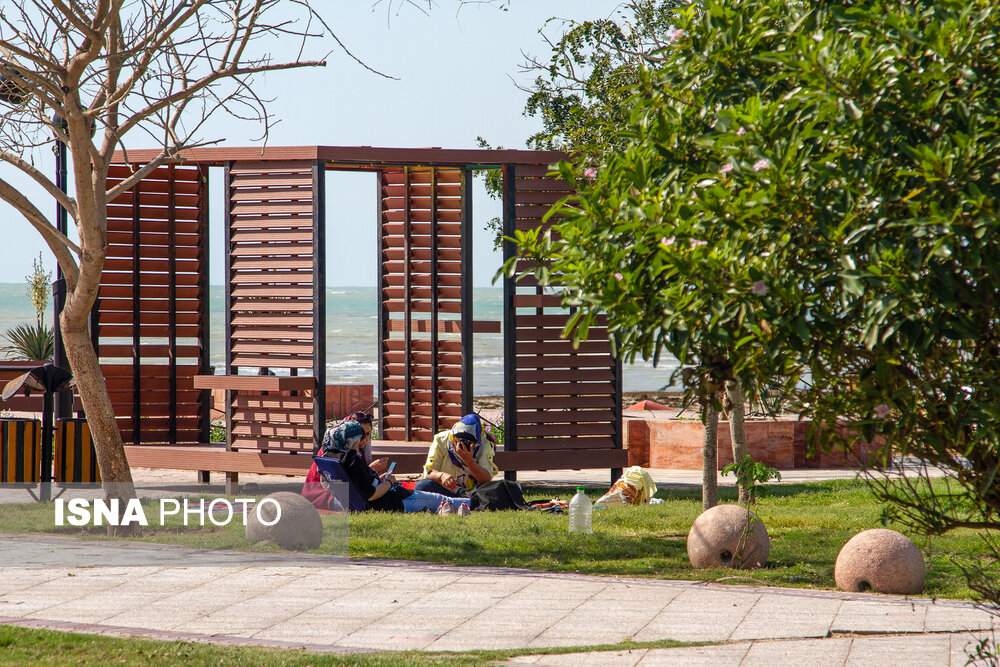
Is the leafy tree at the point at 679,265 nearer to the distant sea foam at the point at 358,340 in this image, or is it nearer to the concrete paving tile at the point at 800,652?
the concrete paving tile at the point at 800,652

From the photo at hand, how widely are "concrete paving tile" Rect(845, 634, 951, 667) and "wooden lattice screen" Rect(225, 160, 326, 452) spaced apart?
7271 millimetres

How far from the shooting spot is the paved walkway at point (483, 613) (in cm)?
570

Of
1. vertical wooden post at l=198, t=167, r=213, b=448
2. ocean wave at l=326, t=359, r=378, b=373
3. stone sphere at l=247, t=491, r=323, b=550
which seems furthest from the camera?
ocean wave at l=326, t=359, r=378, b=373

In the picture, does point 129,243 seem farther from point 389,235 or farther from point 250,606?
point 250,606

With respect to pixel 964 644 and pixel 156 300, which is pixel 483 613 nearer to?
pixel 964 644

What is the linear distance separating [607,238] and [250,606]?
4.33 metres

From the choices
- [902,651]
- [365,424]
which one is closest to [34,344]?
[365,424]

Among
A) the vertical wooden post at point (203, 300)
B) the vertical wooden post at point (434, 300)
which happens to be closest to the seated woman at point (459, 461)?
the vertical wooden post at point (434, 300)

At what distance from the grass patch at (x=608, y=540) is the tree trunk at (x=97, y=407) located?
514 millimetres

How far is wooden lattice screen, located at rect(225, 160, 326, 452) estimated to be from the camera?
11.9m

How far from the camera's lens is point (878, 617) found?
635 centimetres

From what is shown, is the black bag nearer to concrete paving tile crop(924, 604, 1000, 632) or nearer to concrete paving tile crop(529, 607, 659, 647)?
concrete paving tile crop(529, 607, 659, 647)

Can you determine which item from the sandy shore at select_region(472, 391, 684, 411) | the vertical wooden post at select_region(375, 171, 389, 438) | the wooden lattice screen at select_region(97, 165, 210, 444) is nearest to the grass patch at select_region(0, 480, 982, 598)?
the wooden lattice screen at select_region(97, 165, 210, 444)

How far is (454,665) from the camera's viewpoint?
5.23m
